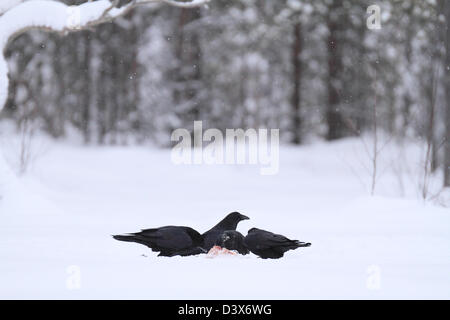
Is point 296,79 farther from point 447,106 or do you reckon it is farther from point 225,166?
point 447,106

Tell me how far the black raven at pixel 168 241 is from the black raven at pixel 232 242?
0.15 metres

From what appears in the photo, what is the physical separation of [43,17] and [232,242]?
3685mm

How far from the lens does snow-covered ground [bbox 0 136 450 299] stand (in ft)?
9.61

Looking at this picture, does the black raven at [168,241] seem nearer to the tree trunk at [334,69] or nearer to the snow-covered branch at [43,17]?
the snow-covered branch at [43,17]

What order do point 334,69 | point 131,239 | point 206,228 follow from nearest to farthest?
1. point 131,239
2. point 206,228
3. point 334,69

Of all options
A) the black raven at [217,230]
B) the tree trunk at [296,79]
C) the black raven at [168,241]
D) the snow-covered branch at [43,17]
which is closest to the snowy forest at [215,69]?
the tree trunk at [296,79]

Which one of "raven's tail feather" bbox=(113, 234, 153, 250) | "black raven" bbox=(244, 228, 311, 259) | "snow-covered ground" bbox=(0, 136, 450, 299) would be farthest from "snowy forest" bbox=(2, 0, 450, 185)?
"raven's tail feather" bbox=(113, 234, 153, 250)

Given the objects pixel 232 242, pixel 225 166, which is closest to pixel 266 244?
pixel 232 242

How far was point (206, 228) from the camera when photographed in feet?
16.4

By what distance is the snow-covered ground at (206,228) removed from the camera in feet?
9.61

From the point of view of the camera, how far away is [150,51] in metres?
18.6

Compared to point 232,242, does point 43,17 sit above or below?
above
